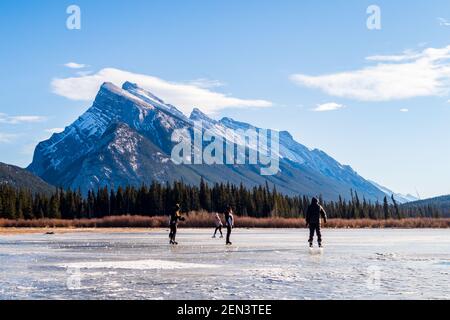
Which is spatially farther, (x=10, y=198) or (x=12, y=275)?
(x=10, y=198)

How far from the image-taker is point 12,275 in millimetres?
18141

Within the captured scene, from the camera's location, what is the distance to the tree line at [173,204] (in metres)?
156

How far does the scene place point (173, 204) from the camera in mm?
167250

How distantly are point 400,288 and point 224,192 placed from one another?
506ft

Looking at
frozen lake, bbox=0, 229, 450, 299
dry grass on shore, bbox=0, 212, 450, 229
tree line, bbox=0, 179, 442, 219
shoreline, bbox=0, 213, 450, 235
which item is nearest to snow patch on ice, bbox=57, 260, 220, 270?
A: frozen lake, bbox=0, 229, 450, 299

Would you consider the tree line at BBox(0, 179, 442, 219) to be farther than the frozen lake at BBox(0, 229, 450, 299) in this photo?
Yes

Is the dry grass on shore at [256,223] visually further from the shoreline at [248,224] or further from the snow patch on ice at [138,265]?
the snow patch on ice at [138,265]

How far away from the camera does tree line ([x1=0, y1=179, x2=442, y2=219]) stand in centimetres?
15612

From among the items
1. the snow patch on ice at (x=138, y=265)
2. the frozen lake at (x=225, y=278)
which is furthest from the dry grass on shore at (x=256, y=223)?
the snow patch on ice at (x=138, y=265)

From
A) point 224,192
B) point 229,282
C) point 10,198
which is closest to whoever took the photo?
point 229,282

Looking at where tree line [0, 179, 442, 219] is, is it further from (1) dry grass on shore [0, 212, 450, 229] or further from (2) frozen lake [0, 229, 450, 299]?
(2) frozen lake [0, 229, 450, 299]
